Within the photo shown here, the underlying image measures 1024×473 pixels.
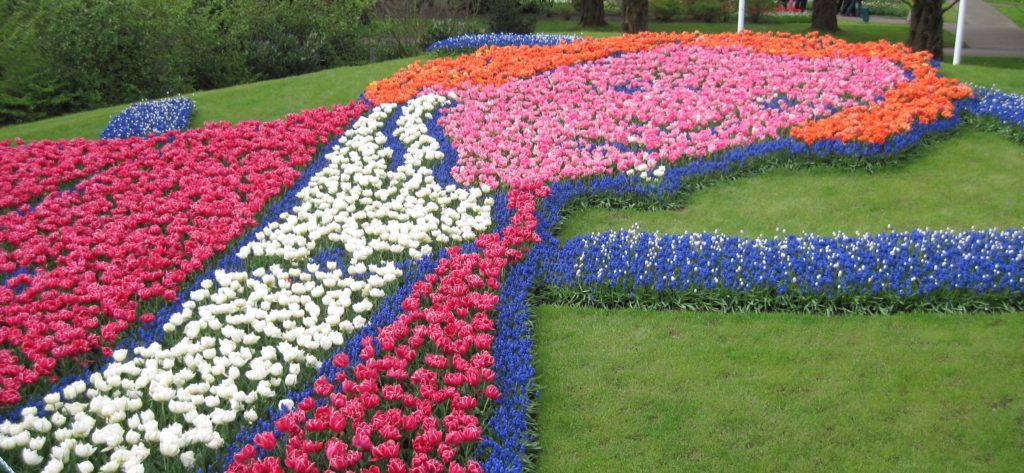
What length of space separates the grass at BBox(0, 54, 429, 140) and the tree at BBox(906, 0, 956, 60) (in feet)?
31.0

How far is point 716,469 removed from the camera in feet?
17.2

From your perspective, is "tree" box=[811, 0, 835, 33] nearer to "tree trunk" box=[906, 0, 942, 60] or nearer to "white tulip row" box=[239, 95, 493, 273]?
"tree trunk" box=[906, 0, 942, 60]

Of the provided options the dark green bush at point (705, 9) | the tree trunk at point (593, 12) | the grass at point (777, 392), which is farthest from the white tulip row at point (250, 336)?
the dark green bush at point (705, 9)

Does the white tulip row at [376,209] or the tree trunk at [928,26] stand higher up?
the tree trunk at [928,26]

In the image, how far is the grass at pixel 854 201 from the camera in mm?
8523

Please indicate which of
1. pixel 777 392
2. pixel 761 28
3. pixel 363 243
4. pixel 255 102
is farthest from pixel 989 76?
pixel 761 28

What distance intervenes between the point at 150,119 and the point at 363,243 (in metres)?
6.29

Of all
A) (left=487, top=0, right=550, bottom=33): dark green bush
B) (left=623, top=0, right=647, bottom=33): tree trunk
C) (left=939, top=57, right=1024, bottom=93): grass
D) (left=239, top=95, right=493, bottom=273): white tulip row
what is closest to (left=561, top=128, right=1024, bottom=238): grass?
(left=239, top=95, right=493, bottom=273): white tulip row

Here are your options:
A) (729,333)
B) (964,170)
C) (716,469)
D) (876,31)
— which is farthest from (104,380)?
(876,31)

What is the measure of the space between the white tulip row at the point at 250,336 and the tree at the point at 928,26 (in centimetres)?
1072

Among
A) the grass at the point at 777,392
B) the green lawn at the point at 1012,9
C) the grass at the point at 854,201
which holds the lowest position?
the green lawn at the point at 1012,9

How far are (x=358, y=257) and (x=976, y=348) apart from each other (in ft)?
16.5

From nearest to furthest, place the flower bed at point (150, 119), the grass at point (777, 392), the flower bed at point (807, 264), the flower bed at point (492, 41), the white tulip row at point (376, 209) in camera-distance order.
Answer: the grass at point (777, 392)
the flower bed at point (807, 264)
the white tulip row at point (376, 209)
the flower bed at point (150, 119)
the flower bed at point (492, 41)

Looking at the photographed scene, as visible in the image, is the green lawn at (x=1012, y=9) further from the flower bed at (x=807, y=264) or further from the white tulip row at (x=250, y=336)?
the white tulip row at (x=250, y=336)
